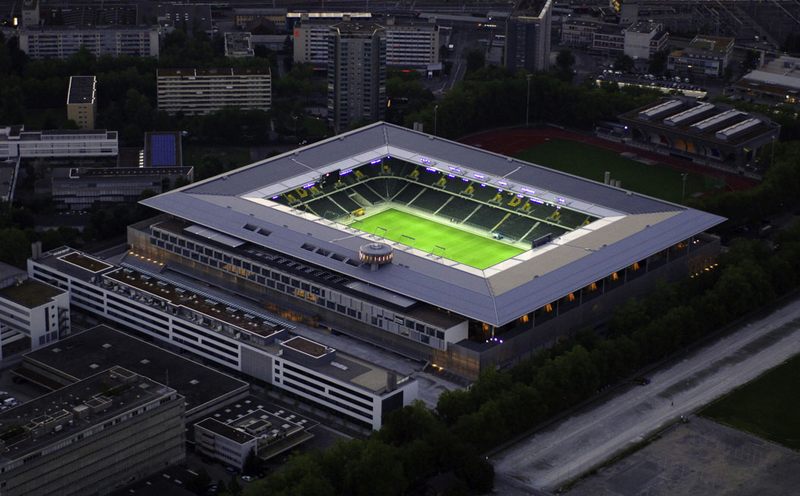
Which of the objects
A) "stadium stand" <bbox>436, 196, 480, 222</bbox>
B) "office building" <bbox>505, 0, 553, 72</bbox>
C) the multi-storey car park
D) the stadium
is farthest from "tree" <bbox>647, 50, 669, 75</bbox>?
"stadium stand" <bbox>436, 196, 480, 222</bbox>

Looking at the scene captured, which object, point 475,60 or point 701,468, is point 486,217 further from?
point 475,60

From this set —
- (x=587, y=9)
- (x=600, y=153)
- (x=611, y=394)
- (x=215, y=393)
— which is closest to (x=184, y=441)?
(x=215, y=393)

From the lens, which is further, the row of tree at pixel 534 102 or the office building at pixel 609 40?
the office building at pixel 609 40

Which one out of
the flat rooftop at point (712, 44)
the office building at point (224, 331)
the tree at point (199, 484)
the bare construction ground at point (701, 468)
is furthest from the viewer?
the flat rooftop at point (712, 44)

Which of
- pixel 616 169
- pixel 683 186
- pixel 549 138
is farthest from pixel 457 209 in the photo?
pixel 549 138

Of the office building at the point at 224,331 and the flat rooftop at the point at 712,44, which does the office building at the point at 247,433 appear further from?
the flat rooftop at the point at 712,44

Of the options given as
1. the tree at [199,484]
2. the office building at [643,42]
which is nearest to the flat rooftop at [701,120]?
the office building at [643,42]

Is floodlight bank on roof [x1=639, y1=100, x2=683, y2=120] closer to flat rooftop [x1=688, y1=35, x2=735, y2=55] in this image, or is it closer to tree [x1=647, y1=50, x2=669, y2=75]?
tree [x1=647, y1=50, x2=669, y2=75]
